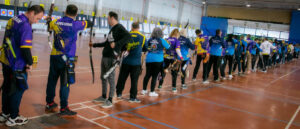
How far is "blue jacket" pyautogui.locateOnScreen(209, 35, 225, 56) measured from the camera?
7603 millimetres

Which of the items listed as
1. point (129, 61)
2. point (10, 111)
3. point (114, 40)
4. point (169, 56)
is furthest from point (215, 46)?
point (10, 111)

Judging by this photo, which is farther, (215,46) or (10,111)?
(215,46)

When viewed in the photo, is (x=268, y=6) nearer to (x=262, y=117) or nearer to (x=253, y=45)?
(x=253, y=45)

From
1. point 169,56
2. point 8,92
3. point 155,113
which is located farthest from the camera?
point 169,56

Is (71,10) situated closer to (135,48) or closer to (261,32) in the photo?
(135,48)

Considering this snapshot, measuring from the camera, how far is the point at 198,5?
3322 centimetres

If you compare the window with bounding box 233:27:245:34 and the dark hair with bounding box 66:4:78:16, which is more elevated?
the window with bounding box 233:27:245:34

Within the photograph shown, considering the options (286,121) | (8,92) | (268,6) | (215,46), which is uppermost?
(268,6)

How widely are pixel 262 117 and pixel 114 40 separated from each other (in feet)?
10.3

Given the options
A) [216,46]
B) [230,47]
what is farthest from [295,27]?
[216,46]

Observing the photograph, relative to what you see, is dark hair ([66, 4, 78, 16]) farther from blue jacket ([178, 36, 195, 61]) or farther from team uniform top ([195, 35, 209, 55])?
team uniform top ([195, 35, 209, 55])

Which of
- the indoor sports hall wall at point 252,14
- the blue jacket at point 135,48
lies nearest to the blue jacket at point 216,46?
the blue jacket at point 135,48

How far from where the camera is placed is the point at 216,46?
7703mm

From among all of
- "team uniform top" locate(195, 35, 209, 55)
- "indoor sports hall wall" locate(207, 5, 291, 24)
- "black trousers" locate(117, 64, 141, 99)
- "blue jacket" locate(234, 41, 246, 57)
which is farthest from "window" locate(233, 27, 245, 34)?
"black trousers" locate(117, 64, 141, 99)
